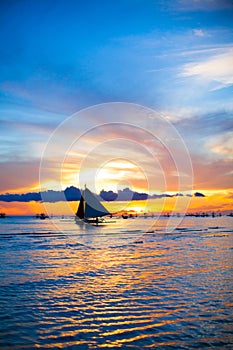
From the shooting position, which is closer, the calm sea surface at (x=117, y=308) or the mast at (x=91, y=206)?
the calm sea surface at (x=117, y=308)

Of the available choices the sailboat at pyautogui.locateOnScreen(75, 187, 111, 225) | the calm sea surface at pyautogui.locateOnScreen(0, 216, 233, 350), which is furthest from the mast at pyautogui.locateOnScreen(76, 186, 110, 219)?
the calm sea surface at pyautogui.locateOnScreen(0, 216, 233, 350)

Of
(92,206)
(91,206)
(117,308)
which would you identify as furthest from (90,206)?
(117,308)

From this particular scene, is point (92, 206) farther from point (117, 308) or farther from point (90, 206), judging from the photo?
point (117, 308)

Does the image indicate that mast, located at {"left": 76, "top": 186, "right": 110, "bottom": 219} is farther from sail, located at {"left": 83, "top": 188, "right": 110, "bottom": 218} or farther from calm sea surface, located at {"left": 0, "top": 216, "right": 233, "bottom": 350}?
calm sea surface, located at {"left": 0, "top": 216, "right": 233, "bottom": 350}

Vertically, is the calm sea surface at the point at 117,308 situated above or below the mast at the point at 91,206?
below

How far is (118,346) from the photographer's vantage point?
1032 cm

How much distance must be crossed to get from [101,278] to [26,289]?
5.33m

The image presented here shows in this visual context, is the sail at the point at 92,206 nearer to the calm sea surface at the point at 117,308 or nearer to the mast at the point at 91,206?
the mast at the point at 91,206

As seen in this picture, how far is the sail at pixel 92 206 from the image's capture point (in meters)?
130

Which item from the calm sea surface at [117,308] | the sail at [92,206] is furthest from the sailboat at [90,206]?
the calm sea surface at [117,308]

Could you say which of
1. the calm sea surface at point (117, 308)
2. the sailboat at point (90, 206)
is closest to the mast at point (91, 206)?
the sailboat at point (90, 206)

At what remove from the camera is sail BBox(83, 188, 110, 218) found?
12962cm

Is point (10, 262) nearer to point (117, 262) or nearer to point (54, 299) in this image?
point (117, 262)

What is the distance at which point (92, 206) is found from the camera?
5103 inches
